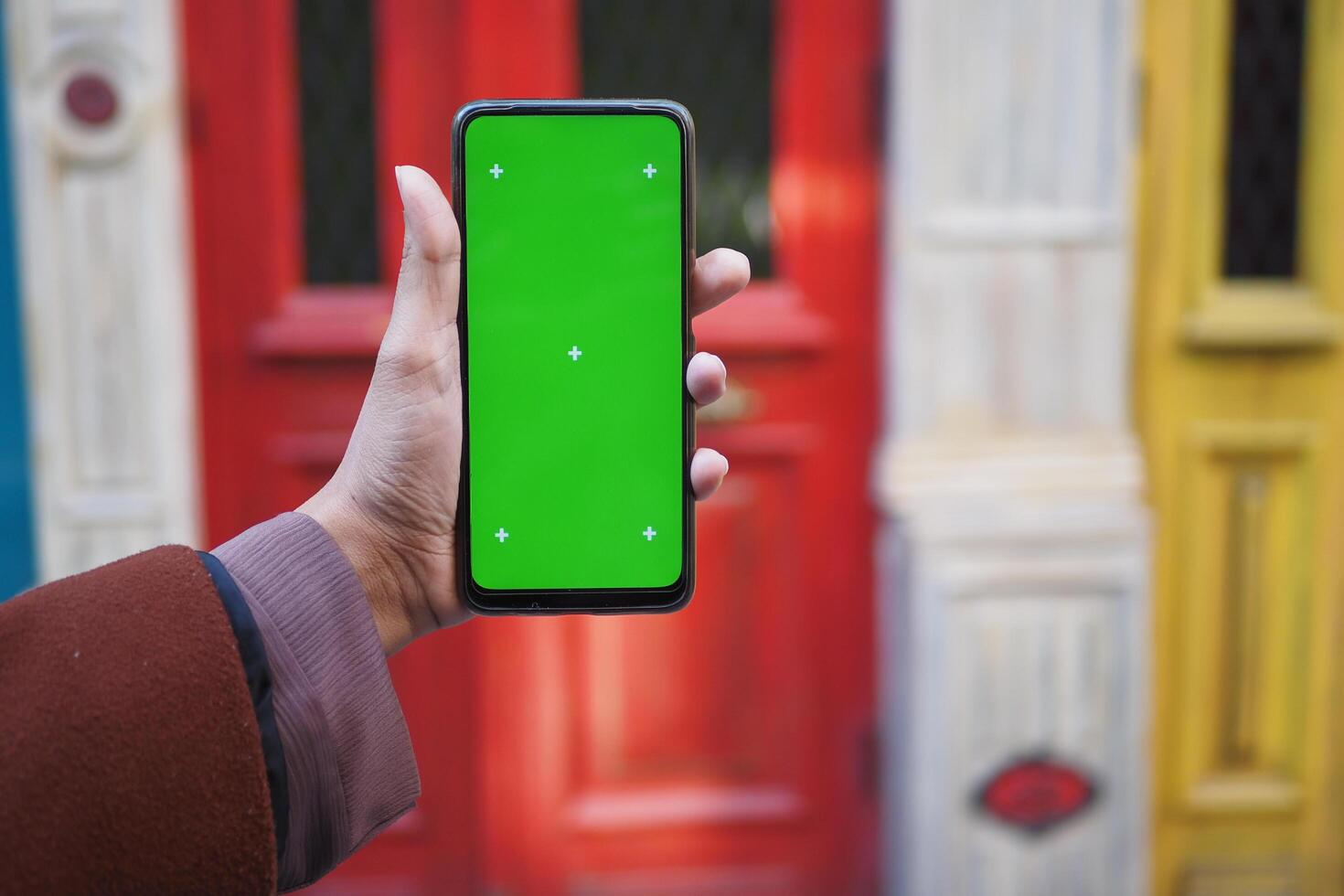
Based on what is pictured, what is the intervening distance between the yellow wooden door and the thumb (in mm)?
1978

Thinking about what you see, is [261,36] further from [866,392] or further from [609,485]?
[609,485]

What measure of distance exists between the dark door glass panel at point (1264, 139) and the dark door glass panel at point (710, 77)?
1.09m

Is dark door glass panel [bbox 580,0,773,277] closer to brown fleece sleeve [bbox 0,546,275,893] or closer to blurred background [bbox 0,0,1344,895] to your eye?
blurred background [bbox 0,0,1344,895]

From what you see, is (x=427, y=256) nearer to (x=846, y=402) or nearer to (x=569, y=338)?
(x=569, y=338)

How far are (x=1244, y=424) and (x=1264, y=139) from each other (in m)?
0.67

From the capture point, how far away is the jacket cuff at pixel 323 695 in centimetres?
83

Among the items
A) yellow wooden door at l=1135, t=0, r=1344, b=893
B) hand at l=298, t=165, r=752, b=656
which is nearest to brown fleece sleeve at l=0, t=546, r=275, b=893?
hand at l=298, t=165, r=752, b=656

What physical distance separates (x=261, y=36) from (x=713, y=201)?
1067 millimetres

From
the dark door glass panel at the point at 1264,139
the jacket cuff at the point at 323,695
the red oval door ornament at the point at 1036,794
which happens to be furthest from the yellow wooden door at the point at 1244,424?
the jacket cuff at the point at 323,695

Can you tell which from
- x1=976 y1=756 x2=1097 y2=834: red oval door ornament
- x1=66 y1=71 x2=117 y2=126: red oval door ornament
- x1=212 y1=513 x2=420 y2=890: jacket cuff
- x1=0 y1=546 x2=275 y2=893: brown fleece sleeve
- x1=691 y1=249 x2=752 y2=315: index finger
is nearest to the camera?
x1=0 y1=546 x2=275 y2=893: brown fleece sleeve

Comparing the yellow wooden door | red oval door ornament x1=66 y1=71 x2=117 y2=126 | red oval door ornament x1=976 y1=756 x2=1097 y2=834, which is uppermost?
red oval door ornament x1=66 y1=71 x2=117 y2=126

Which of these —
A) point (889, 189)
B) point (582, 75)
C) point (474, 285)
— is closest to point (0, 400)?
point (582, 75)

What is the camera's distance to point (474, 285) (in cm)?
107

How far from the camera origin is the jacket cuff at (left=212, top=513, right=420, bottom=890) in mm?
826
